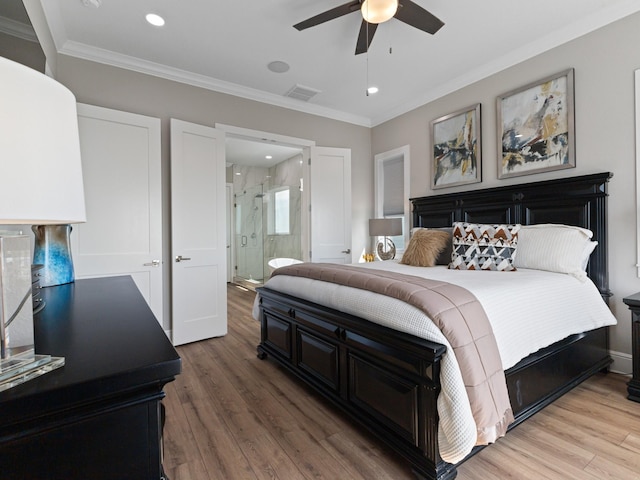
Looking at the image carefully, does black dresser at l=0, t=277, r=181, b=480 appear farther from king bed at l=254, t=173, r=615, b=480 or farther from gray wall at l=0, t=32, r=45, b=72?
gray wall at l=0, t=32, r=45, b=72

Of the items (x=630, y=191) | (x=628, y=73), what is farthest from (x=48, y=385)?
(x=628, y=73)

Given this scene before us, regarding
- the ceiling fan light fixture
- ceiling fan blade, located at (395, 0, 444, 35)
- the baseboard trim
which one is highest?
ceiling fan blade, located at (395, 0, 444, 35)

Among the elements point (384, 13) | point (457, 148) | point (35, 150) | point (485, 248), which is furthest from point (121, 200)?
point (457, 148)

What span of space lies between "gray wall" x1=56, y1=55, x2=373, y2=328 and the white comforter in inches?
95.0

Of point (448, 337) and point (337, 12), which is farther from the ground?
point (337, 12)

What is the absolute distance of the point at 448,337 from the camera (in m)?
1.40

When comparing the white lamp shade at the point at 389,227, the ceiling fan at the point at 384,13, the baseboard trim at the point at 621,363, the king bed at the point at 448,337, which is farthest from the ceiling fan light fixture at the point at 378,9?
the baseboard trim at the point at 621,363

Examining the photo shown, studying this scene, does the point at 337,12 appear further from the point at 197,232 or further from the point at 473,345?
the point at 197,232

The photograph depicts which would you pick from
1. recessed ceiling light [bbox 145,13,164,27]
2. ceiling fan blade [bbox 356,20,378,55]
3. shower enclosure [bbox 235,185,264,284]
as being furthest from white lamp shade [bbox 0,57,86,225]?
shower enclosure [bbox 235,185,264,284]

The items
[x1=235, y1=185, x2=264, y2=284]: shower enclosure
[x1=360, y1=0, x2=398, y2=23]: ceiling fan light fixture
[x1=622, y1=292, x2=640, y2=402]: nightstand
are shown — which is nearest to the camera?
[x1=360, y1=0, x2=398, y2=23]: ceiling fan light fixture

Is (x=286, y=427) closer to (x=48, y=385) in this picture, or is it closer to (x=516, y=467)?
(x=516, y=467)

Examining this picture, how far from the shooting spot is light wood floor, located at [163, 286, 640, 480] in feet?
5.06

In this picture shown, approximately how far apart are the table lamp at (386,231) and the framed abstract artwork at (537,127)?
1.38 m

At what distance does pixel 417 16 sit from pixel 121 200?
3.06 metres
